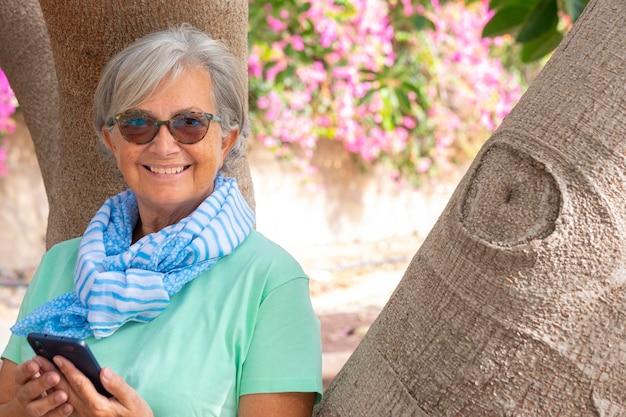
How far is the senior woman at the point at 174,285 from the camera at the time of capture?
5.21ft

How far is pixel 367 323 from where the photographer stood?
244 inches

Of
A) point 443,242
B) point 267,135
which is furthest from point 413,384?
point 267,135

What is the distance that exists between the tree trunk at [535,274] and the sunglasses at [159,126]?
2.10 feet

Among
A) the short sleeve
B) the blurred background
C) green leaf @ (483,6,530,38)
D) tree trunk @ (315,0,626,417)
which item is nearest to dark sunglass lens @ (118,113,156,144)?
the short sleeve

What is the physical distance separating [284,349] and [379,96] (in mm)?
6193

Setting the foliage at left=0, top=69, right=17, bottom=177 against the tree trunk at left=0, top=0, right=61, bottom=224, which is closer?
the tree trunk at left=0, top=0, right=61, bottom=224

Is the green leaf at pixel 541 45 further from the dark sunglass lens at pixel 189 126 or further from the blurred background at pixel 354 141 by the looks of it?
the blurred background at pixel 354 141

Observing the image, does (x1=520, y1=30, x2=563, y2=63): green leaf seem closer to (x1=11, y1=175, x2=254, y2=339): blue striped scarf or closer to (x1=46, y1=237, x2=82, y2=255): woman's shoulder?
(x1=11, y1=175, x2=254, y2=339): blue striped scarf

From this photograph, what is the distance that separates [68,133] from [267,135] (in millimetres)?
6020

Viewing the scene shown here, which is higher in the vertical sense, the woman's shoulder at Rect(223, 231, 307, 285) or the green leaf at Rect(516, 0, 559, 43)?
the green leaf at Rect(516, 0, 559, 43)

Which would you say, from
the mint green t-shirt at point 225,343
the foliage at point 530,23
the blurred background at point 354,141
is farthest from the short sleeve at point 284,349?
the blurred background at point 354,141

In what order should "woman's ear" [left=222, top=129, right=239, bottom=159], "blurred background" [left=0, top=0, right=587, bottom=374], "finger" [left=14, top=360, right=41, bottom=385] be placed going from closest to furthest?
1. "finger" [left=14, top=360, right=41, bottom=385]
2. "woman's ear" [left=222, top=129, right=239, bottom=159]
3. "blurred background" [left=0, top=0, right=587, bottom=374]

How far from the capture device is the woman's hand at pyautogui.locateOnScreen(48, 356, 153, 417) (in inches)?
58.8

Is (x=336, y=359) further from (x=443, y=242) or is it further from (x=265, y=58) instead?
(x=265, y=58)
